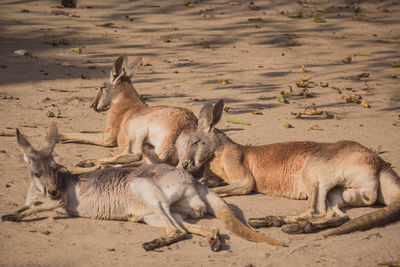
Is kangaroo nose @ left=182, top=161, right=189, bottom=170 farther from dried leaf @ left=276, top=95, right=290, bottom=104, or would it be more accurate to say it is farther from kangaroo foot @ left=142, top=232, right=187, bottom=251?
dried leaf @ left=276, top=95, right=290, bottom=104

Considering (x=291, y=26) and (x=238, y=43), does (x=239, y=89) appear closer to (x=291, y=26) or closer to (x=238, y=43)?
(x=238, y=43)

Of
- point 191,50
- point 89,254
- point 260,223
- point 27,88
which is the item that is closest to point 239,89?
point 191,50

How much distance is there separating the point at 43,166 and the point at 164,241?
1243mm

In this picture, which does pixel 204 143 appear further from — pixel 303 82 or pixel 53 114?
pixel 303 82

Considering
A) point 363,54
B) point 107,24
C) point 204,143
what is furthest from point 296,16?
point 204,143

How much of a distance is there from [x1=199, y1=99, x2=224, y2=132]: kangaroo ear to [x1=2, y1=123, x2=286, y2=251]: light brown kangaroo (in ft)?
3.58

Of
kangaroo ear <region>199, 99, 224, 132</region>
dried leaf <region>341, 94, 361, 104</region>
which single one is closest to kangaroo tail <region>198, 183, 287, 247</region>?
kangaroo ear <region>199, 99, 224, 132</region>

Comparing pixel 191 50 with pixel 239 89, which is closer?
pixel 239 89

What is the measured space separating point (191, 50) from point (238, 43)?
4.49 ft

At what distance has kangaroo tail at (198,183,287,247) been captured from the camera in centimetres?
464

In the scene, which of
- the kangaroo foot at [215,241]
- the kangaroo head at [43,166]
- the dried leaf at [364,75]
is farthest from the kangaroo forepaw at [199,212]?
the dried leaf at [364,75]

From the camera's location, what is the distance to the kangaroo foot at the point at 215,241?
178 inches

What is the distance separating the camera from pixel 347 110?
9.07m

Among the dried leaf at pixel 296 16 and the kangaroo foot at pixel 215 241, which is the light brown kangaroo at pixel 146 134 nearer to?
the kangaroo foot at pixel 215 241
